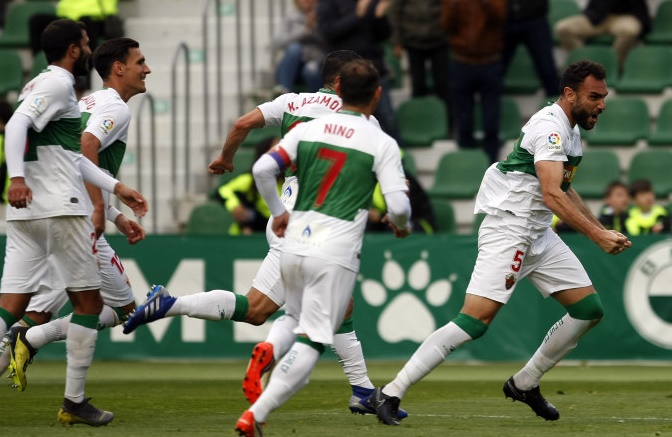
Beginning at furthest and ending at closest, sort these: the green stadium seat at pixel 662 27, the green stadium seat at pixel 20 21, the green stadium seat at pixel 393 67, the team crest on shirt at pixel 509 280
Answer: the green stadium seat at pixel 20 21
the green stadium seat at pixel 393 67
the green stadium seat at pixel 662 27
the team crest on shirt at pixel 509 280

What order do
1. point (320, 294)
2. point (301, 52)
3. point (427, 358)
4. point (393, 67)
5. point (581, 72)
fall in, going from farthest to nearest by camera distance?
point (393, 67), point (301, 52), point (581, 72), point (427, 358), point (320, 294)

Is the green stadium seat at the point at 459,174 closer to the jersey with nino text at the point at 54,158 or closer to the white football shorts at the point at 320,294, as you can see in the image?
the jersey with nino text at the point at 54,158

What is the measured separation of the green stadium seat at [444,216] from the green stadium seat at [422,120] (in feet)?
4.27

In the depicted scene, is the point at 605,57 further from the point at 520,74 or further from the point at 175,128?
the point at 175,128

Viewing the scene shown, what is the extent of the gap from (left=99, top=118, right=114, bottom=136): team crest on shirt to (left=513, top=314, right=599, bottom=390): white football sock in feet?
10.1

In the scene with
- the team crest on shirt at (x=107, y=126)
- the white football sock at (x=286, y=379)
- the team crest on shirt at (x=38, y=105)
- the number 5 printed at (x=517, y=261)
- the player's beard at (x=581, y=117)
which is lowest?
the white football sock at (x=286, y=379)

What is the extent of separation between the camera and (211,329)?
14406 mm

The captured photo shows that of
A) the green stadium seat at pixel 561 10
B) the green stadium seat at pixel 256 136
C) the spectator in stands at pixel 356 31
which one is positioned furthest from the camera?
the green stadium seat at pixel 561 10

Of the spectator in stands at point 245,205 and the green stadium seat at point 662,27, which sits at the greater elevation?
the green stadium seat at point 662,27

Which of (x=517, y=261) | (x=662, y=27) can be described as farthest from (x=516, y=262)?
(x=662, y=27)

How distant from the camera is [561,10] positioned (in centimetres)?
1823

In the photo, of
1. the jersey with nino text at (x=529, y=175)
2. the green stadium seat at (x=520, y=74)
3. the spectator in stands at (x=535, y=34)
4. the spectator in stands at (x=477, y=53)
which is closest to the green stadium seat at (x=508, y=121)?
the green stadium seat at (x=520, y=74)

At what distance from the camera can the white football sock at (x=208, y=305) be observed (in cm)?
889

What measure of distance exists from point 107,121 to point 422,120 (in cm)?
860
